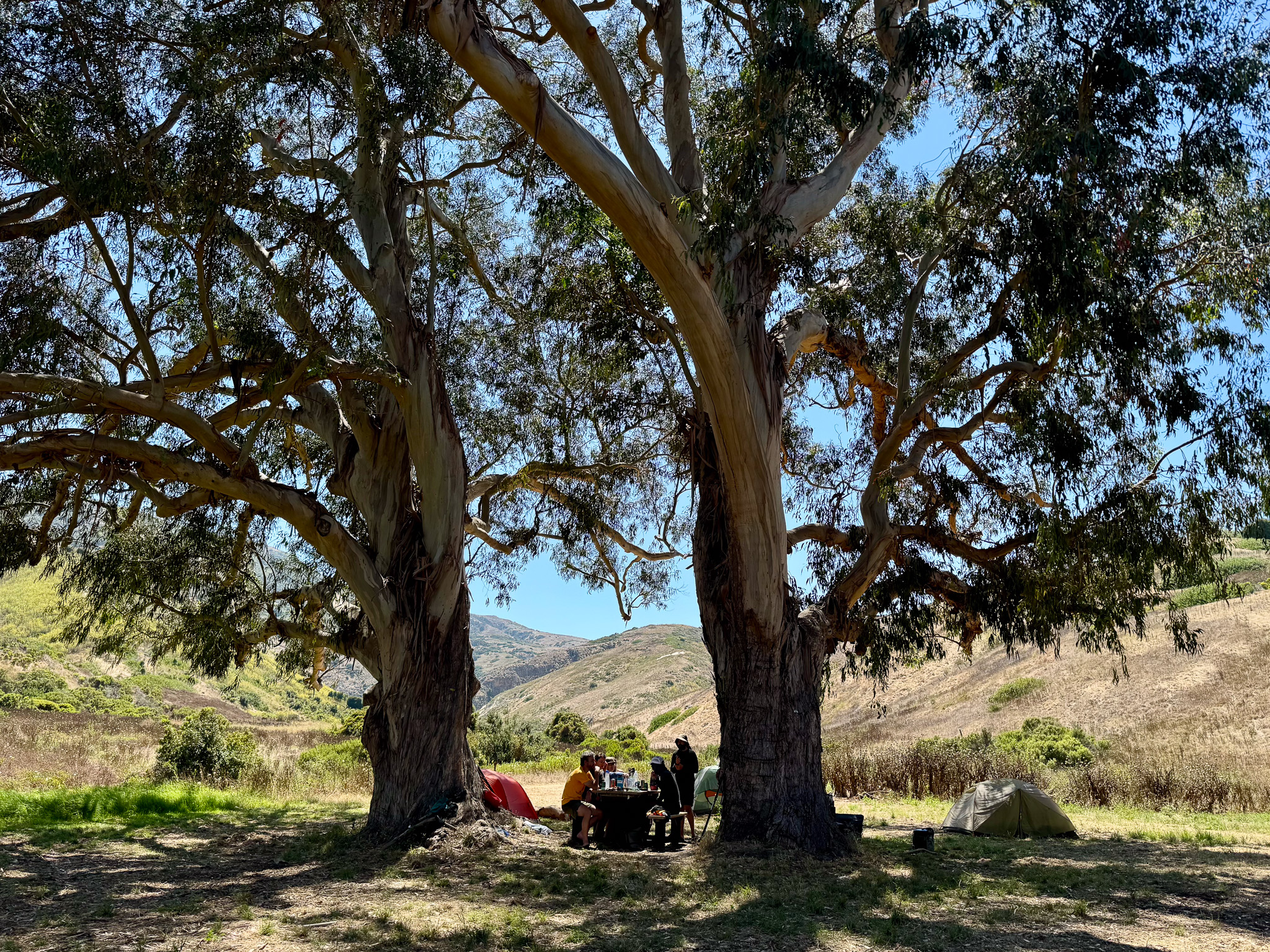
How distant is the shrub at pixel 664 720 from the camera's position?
136ft

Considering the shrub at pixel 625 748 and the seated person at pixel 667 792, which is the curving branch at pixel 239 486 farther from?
the shrub at pixel 625 748

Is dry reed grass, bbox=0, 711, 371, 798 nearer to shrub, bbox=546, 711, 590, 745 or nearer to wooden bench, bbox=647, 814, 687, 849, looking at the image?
shrub, bbox=546, 711, 590, 745

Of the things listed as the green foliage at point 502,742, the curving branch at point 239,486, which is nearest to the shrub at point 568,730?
the green foliage at point 502,742

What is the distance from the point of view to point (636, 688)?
2584 inches

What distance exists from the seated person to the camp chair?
332 mm

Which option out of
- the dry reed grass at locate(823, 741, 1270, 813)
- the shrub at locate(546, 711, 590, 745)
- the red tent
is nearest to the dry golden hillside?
the dry reed grass at locate(823, 741, 1270, 813)

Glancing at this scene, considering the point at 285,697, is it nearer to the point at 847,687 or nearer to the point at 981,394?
the point at 847,687

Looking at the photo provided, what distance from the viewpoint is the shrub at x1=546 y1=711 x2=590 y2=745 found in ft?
94.3

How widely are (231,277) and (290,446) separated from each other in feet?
9.69

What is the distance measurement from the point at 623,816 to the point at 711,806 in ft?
9.80

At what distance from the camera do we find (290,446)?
1120 cm

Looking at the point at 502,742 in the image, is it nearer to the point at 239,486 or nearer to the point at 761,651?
the point at 239,486

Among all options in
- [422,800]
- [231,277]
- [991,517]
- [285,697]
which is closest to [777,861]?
[422,800]

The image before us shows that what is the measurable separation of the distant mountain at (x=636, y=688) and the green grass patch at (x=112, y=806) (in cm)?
1800
